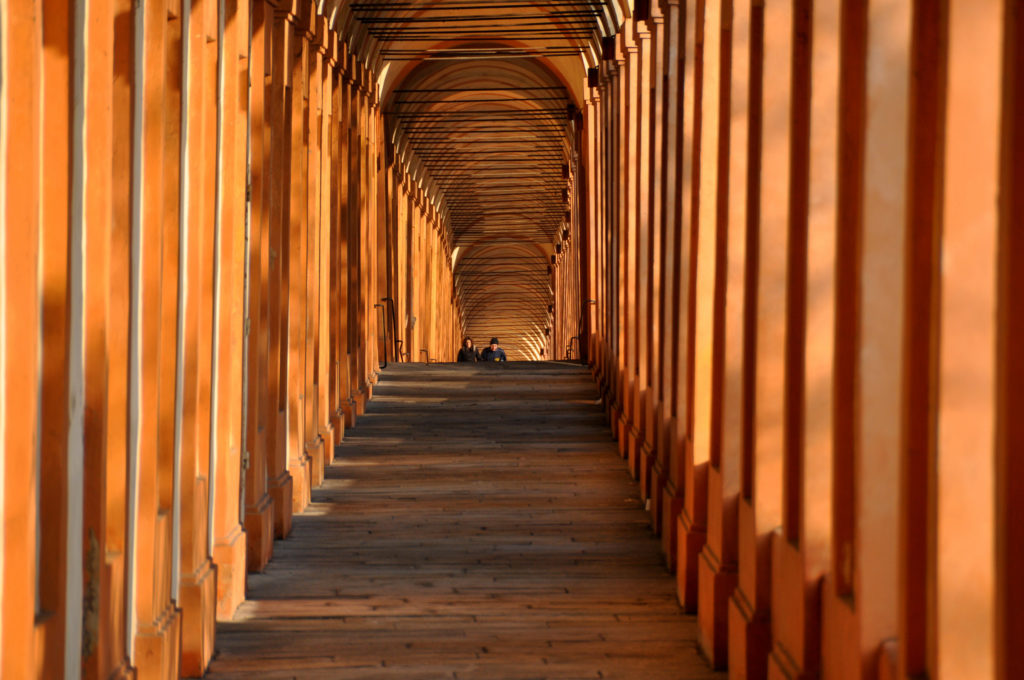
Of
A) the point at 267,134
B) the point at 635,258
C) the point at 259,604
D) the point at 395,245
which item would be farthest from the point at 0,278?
the point at 395,245

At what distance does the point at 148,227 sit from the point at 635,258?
6.58m

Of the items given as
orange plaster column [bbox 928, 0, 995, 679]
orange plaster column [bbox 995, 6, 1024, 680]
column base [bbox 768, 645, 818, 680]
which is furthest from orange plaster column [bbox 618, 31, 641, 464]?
orange plaster column [bbox 995, 6, 1024, 680]

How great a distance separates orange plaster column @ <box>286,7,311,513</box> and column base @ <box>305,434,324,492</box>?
18cm

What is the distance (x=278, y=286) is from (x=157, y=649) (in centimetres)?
379

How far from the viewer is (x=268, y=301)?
8414mm

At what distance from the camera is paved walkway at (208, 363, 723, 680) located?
6352mm

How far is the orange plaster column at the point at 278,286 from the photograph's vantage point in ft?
28.2

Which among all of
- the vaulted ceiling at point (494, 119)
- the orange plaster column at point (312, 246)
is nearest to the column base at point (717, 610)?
the orange plaster column at point (312, 246)

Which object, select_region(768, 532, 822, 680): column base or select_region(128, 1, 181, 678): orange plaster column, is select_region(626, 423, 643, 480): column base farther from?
select_region(128, 1, 181, 678): orange plaster column

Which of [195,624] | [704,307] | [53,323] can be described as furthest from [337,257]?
[53,323]

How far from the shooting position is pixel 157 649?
17.7 ft

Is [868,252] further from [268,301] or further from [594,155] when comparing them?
[594,155]

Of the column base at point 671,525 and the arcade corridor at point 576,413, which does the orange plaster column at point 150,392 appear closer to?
the arcade corridor at point 576,413

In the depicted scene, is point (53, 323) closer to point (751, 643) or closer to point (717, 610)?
point (751, 643)
